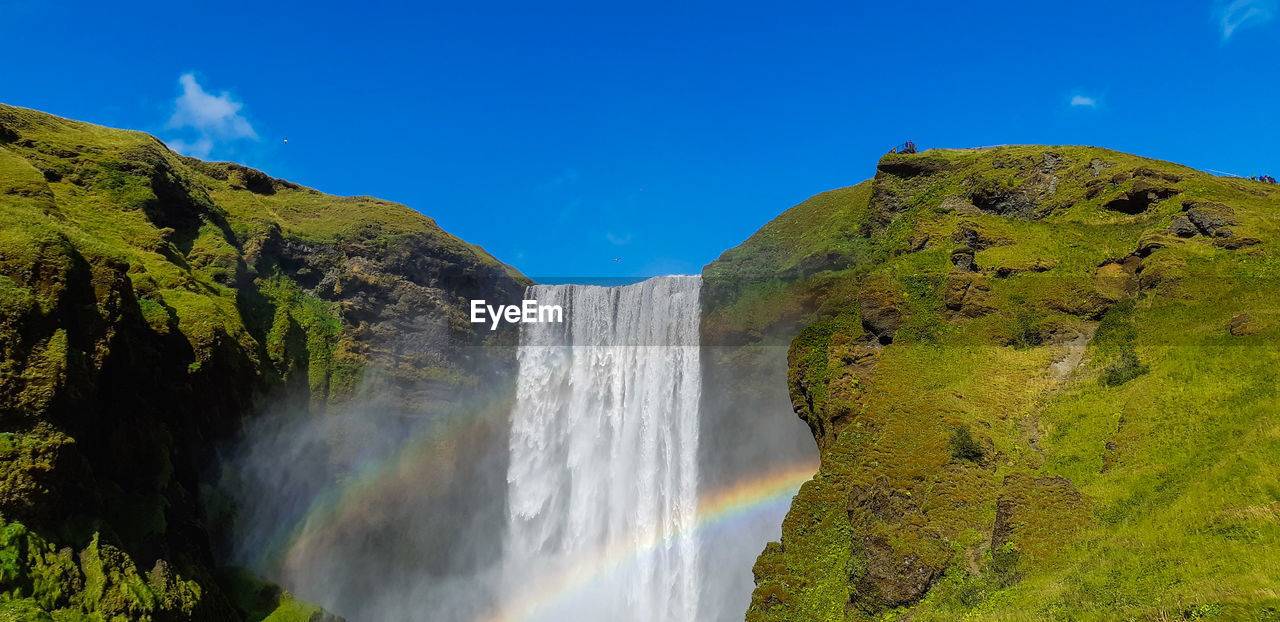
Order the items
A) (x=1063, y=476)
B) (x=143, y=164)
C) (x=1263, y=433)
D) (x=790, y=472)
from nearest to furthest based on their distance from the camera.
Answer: (x=1263, y=433)
(x=1063, y=476)
(x=790, y=472)
(x=143, y=164)

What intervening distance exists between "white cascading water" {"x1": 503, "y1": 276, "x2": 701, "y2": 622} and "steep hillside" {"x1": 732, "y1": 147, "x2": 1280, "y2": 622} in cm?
1281

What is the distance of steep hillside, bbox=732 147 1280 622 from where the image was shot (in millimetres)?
14469

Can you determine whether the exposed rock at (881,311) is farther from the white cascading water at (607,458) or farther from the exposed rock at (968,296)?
the white cascading water at (607,458)

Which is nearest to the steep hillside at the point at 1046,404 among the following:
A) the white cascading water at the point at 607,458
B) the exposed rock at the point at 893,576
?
the exposed rock at the point at 893,576

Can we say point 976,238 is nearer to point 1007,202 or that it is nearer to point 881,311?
point 1007,202

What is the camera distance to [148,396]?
26031 millimetres

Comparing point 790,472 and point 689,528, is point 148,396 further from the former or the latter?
point 790,472

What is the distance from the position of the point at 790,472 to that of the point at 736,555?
17.9 feet

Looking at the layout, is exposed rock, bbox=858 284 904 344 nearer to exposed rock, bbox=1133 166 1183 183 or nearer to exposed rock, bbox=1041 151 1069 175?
exposed rock, bbox=1041 151 1069 175

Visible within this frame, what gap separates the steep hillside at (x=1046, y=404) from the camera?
570 inches

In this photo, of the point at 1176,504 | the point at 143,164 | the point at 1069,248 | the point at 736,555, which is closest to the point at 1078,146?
the point at 1069,248

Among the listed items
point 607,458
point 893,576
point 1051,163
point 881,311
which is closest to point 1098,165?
point 1051,163

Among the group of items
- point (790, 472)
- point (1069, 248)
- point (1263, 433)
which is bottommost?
point (790, 472)

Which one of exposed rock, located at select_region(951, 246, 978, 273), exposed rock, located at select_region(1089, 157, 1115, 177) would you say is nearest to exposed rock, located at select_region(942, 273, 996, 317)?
exposed rock, located at select_region(951, 246, 978, 273)
